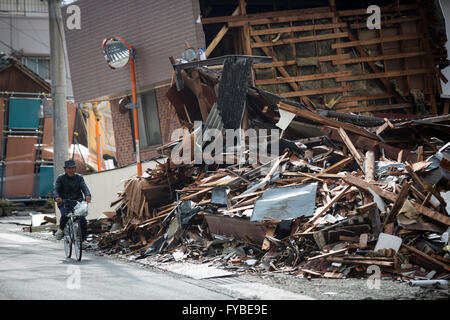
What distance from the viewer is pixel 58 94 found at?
64.2 feet

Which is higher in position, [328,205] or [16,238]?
[328,205]

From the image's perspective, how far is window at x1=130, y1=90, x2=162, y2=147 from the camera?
22.1 meters

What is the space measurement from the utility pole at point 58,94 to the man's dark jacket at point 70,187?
7.52 m

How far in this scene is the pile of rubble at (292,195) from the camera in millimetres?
8734

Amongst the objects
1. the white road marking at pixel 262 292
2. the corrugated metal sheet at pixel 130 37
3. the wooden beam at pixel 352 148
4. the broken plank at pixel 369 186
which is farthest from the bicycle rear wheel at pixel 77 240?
the corrugated metal sheet at pixel 130 37

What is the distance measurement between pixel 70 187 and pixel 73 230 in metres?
1.00

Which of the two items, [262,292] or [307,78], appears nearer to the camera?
[262,292]

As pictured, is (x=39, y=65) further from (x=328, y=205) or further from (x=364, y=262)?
(x=364, y=262)

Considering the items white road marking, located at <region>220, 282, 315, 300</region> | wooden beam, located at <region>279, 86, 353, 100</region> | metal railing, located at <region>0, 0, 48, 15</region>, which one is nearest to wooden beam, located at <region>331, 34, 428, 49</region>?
wooden beam, located at <region>279, 86, 353, 100</region>

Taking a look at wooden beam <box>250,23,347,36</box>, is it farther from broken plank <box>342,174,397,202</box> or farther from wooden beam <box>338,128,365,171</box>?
broken plank <box>342,174,397,202</box>

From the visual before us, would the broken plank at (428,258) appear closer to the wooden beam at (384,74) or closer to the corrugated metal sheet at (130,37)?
the wooden beam at (384,74)

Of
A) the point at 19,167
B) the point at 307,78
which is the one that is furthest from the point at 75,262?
the point at 19,167

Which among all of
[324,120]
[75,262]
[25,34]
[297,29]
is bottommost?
[75,262]
